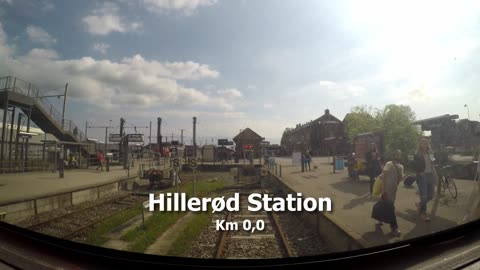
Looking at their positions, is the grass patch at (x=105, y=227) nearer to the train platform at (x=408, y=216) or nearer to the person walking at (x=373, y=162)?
the train platform at (x=408, y=216)

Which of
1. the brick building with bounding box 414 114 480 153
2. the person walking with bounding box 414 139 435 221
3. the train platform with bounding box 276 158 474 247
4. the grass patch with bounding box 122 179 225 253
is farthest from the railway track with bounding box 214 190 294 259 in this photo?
the brick building with bounding box 414 114 480 153

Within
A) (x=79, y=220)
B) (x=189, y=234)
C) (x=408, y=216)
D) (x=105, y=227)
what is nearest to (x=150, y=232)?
(x=189, y=234)

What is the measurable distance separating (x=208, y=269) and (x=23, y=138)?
12.0ft

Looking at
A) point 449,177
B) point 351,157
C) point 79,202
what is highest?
point 351,157

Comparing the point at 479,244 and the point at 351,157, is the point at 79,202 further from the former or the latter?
the point at 479,244

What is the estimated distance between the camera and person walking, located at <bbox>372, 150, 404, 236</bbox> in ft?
8.99

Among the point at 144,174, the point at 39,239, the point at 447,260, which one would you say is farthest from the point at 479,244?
the point at 144,174

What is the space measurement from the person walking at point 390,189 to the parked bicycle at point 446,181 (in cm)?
37

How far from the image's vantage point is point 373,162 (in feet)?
10.1

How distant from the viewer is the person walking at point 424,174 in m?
2.76

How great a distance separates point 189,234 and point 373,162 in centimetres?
340

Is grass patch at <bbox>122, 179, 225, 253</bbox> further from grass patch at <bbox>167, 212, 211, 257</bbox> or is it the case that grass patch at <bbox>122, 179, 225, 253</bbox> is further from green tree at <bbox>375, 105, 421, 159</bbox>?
green tree at <bbox>375, 105, 421, 159</bbox>

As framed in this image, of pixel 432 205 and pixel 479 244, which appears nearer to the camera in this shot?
pixel 479 244

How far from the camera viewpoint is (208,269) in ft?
6.13
